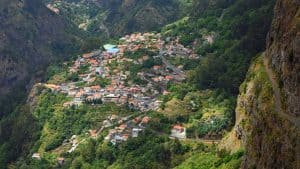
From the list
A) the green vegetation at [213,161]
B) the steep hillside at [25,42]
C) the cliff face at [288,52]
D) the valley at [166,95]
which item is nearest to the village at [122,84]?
the valley at [166,95]

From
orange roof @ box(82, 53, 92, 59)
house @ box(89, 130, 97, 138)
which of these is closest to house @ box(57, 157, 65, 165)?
house @ box(89, 130, 97, 138)

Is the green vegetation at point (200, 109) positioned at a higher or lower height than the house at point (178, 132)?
higher

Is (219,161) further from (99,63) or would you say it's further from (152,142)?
(99,63)

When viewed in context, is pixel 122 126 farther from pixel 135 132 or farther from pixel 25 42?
pixel 25 42

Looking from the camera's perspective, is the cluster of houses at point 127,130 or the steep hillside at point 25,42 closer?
the cluster of houses at point 127,130

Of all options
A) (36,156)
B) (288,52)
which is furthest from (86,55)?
(288,52)

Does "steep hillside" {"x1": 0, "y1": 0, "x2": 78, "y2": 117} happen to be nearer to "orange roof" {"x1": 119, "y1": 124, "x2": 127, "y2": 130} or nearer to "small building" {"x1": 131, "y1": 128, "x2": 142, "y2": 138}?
"orange roof" {"x1": 119, "y1": 124, "x2": 127, "y2": 130}

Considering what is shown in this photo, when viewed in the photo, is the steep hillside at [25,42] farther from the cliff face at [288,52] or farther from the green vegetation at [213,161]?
the cliff face at [288,52]
